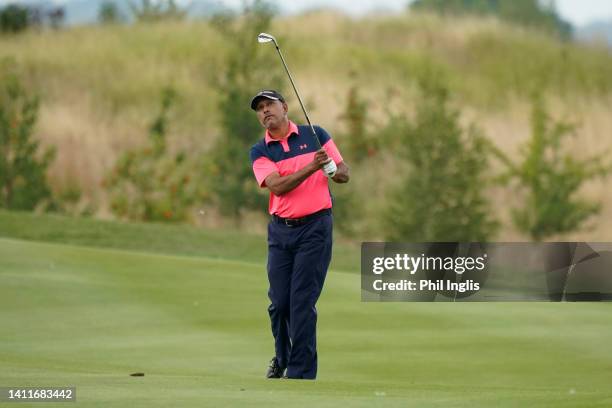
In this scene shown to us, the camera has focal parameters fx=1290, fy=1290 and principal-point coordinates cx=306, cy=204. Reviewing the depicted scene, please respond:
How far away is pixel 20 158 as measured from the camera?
2289cm

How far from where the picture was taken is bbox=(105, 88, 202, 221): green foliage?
23078 millimetres

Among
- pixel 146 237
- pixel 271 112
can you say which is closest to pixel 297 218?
pixel 271 112

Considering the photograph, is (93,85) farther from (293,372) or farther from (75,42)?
(293,372)

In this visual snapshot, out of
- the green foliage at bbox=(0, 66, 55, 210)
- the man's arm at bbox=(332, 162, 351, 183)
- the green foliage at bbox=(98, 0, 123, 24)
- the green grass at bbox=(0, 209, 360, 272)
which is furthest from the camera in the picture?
the green foliage at bbox=(98, 0, 123, 24)

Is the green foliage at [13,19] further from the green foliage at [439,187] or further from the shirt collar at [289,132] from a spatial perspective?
the shirt collar at [289,132]

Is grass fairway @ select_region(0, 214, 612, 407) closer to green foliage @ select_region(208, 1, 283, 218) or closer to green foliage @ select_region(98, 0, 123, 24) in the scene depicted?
green foliage @ select_region(208, 1, 283, 218)

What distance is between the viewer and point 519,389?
609 cm

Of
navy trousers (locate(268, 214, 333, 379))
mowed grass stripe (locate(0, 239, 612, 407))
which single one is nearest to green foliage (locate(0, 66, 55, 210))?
mowed grass stripe (locate(0, 239, 612, 407))

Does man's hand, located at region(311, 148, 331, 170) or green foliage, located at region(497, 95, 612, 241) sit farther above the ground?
man's hand, located at region(311, 148, 331, 170)

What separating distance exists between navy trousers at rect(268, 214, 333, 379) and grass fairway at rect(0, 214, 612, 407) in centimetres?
18

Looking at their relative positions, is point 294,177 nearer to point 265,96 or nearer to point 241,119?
point 265,96

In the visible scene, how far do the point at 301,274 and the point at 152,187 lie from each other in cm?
1664

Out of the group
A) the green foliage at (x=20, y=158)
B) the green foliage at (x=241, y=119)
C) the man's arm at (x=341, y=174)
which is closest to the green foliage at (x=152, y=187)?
Answer: the green foliage at (x=241, y=119)

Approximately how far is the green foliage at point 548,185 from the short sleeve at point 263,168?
53.5 feet
